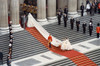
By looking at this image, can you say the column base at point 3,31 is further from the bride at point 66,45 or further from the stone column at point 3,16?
the bride at point 66,45

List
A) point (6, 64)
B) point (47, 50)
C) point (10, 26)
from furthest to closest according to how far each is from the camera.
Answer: point (10, 26)
point (47, 50)
point (6, 64)

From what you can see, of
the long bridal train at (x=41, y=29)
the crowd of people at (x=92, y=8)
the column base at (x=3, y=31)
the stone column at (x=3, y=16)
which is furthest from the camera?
the crowd of people at (x=92, y=8)

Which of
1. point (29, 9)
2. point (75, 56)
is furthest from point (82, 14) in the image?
point (75, 56)

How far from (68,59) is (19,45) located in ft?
23.9

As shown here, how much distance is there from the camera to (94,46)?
5425 cm

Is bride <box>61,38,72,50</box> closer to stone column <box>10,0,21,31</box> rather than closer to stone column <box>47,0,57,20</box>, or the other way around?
stone column <box>10,0,21,31</box>

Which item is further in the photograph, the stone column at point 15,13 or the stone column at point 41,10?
the stone column at point 41,10

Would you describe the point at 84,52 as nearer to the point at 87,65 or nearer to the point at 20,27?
the point at 87,65

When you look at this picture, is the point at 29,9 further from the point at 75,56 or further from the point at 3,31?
the point at 75,56

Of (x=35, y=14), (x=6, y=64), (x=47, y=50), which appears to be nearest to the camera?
(x=6, y=64)

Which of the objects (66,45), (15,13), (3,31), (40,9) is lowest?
(66,45)

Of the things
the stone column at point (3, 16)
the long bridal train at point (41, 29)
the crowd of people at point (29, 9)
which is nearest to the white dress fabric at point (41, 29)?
the long bridal train at point (41, 29)

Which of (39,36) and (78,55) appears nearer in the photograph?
(78,55)

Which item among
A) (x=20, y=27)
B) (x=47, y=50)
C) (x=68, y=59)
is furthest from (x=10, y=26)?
(x=68, y=59)
